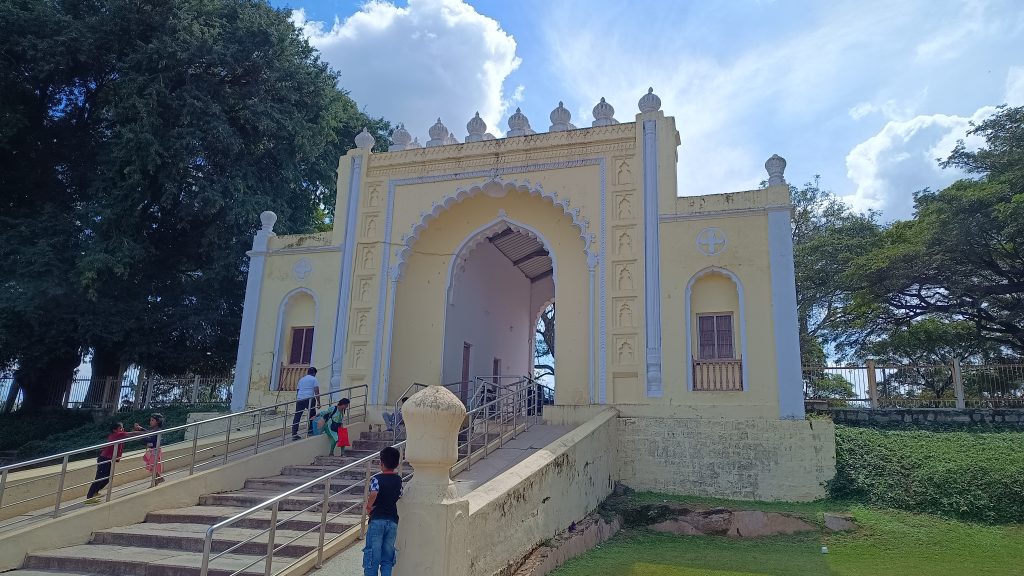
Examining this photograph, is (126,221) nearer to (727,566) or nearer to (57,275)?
(57,275)

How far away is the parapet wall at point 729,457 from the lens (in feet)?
35.0

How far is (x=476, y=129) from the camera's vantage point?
14.5 m

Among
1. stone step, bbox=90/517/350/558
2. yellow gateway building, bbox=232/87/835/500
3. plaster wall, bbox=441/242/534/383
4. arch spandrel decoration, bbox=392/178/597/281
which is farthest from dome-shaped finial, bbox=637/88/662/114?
stone step, bbox=90/517/350/558

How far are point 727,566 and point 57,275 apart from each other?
15.8 metres

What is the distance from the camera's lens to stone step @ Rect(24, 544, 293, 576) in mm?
5938

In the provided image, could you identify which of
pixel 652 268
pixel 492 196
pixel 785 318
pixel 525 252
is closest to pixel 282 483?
pixel 652 268

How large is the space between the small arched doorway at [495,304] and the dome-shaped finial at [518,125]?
1.78 meters

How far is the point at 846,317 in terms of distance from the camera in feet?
72.3

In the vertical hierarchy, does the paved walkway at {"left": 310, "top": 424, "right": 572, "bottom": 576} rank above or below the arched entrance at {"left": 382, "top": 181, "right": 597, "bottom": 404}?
below

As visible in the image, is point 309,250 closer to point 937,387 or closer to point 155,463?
point 155,463

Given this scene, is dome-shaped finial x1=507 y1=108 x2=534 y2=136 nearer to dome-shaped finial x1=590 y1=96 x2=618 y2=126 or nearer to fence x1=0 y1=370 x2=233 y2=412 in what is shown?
dome-shaped finial x1=590 y1=96 x2=618 y2=126

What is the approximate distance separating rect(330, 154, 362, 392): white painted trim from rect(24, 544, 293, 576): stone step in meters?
6.76

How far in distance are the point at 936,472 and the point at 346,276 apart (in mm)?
10647

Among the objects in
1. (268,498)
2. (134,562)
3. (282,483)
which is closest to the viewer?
(134,562)
